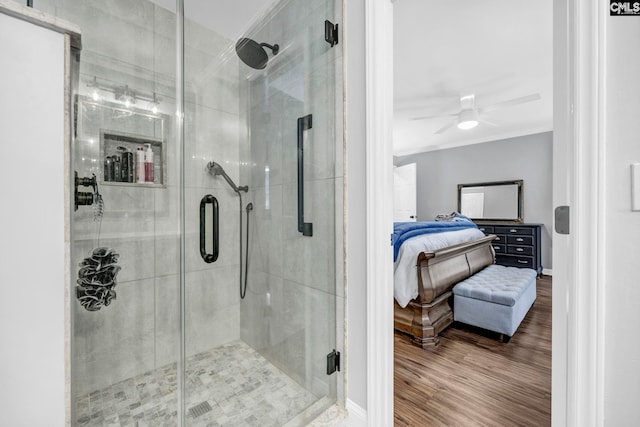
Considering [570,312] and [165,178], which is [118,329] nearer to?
[165,178]

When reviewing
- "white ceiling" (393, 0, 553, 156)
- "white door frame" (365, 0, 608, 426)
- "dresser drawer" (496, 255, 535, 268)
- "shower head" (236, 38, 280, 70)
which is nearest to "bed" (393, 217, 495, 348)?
"white door frame" (365, 0, 608, 426)

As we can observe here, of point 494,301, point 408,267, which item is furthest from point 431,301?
point 494,301

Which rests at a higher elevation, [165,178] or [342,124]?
[342,124]

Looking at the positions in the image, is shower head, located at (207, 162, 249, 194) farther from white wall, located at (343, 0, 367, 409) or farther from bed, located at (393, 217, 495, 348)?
bed, located at (393, 217, 495, 348)

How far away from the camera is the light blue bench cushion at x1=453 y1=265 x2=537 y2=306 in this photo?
2289 millimetres

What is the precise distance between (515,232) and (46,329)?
581 cm

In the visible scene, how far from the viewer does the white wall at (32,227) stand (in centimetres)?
60

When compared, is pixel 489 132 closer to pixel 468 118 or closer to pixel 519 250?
pixel 468 118

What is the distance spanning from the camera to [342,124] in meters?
1.33

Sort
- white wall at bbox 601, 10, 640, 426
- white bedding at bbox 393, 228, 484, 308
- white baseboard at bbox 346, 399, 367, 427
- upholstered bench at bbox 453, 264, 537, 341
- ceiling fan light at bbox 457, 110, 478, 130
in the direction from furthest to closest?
ceiling fan light at bbox 457, 110, 478, 130, white bedding at bbox 393, 228, 484, 308, upholstered bench at bbox 453, 264, 537, 341, white baseboard at bbox 346, 399, 367, 427, white wall at bbox 601, 10, 640, 426

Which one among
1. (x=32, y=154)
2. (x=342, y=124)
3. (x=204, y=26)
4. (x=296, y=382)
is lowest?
(x=296, y=382)

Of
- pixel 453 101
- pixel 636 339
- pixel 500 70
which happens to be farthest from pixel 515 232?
pixel 636 339

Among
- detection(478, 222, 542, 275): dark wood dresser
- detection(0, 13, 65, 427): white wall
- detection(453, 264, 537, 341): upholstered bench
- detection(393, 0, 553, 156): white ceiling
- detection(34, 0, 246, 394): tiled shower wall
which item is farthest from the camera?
detection(478, 222, 542, 275): dark wood dresser

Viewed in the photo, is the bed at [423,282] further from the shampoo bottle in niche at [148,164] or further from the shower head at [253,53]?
the shampoo bottle in niche at [148,164]
